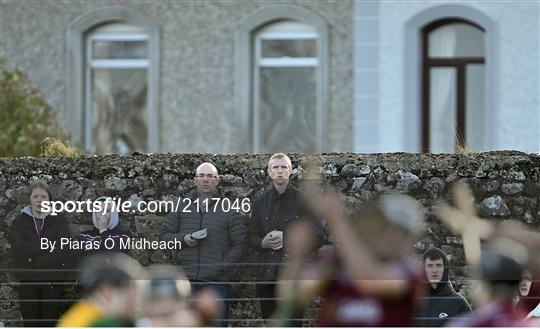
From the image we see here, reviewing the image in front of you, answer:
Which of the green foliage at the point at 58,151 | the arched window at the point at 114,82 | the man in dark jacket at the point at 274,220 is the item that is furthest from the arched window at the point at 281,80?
the man in dark jacket at the point at 274,220

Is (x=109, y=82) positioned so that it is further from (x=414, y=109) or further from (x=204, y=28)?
(x=414, y=109)

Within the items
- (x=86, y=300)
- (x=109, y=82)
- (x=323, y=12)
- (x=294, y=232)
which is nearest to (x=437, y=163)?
(x=294, y=232)

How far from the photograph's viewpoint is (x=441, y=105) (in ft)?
64.8

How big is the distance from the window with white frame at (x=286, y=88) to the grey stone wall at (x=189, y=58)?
0.75ft

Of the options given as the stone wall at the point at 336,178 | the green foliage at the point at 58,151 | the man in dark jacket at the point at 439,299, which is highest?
the green foliage at the point at 58,151

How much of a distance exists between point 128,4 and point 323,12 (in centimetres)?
236

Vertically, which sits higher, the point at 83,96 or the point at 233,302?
the point at 83,96

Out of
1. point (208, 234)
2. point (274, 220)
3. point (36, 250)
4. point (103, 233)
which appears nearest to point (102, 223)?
point (103, 233)

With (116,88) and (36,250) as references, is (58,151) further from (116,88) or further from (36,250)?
(116,88)

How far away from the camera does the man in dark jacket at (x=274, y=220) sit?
11.4 metres

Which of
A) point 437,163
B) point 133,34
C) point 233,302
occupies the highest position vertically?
point 133,34

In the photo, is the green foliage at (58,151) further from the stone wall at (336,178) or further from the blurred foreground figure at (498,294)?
the blurred foreground figure at (498,294)

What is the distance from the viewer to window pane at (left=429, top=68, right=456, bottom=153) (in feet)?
64.3

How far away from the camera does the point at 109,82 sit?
20.8 metres
